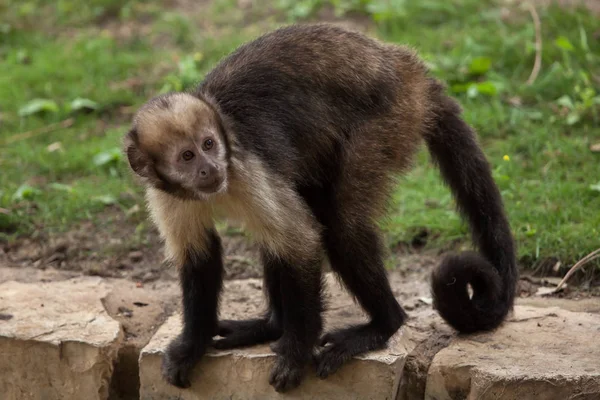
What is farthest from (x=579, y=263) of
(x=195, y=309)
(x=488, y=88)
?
(x=488, y=88)

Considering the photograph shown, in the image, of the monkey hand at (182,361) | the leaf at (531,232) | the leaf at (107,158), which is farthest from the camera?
the leaf at (107,158)

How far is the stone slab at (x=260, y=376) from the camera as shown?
12.9ft

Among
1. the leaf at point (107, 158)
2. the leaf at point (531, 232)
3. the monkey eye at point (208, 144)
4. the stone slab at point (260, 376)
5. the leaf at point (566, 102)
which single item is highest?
the monkey eye at point (208, 144)

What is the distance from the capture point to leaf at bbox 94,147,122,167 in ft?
20.7

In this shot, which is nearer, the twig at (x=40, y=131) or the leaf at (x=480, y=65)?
the leaf at (x=480, y=65)

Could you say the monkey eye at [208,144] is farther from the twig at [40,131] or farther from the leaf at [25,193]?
the twig at [40,131]

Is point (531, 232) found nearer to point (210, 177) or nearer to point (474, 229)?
point (474, 229)

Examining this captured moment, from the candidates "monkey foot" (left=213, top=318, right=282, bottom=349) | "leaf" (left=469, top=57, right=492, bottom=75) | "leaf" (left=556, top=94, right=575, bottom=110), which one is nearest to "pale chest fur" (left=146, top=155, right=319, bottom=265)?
"monkey foot" (left=213, top=318, right=282, bottom=349)

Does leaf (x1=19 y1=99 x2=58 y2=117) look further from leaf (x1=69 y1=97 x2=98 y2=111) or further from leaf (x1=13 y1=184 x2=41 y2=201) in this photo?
leaf (x1=13 y1=184 x2=41 y2=201)

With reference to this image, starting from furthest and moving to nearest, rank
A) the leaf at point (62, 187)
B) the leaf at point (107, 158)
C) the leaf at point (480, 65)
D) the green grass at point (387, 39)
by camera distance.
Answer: the leaf at point (480, 65) → the leaf at point (107, 158) → the leaf at point (62, 187) → the green grass at point (387, 39)

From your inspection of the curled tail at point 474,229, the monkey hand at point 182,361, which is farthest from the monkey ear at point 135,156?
the curled tail at point 474,229

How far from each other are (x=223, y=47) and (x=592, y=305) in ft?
13.6

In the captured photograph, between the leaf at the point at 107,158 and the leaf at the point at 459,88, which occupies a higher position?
the leaf at the point at 459,88

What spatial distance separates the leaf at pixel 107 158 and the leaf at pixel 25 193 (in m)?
0.48
